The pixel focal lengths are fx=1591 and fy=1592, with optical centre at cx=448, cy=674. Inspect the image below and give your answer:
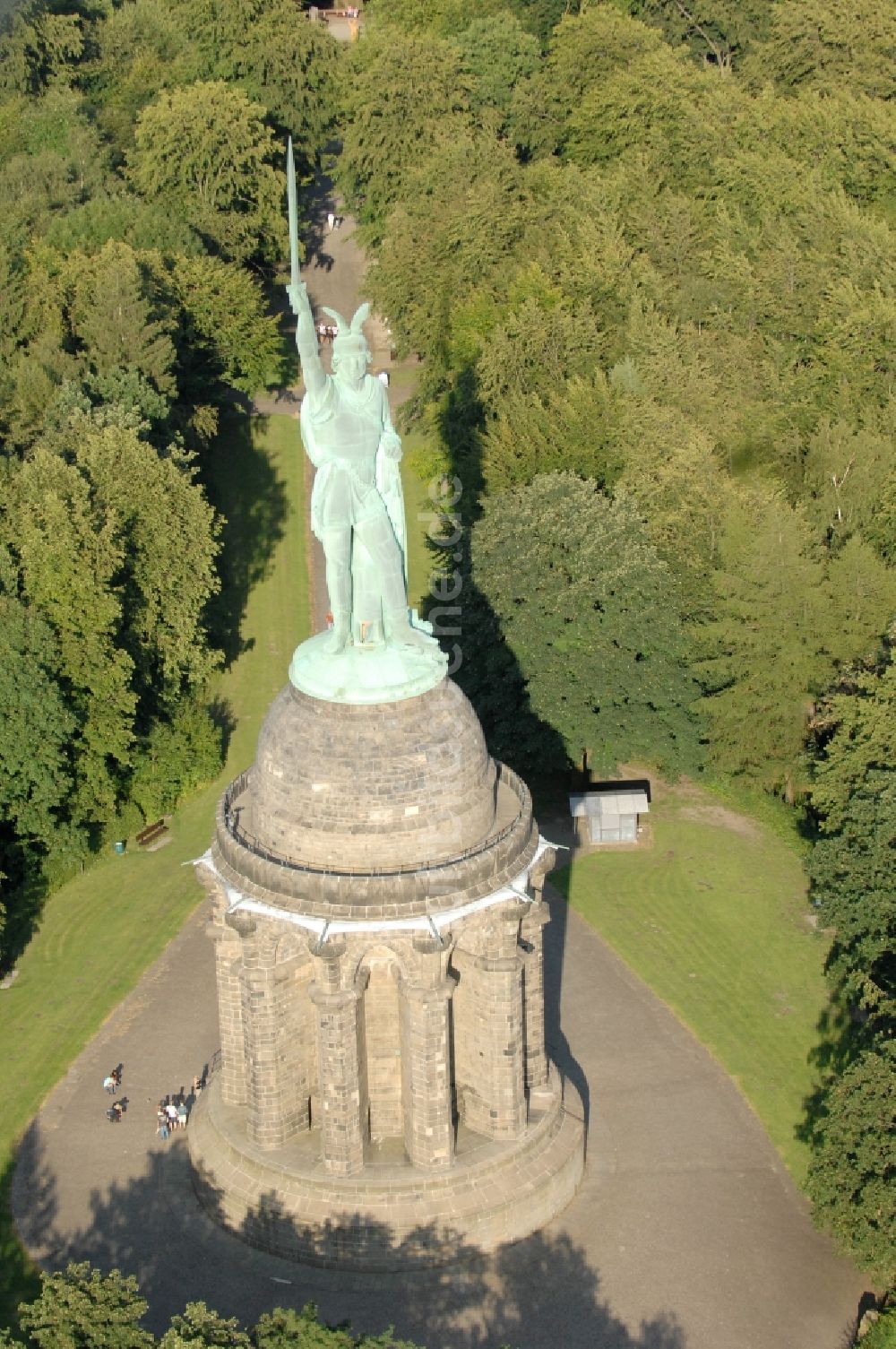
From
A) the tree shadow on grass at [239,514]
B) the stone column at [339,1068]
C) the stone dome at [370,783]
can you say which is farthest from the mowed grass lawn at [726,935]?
the tree shadow on grass at [239,514]

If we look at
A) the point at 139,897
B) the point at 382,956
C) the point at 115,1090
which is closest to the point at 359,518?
the point at 382,956

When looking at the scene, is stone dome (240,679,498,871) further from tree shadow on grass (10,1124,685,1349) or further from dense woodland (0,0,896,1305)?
dense woodland (0,0,896,1305)

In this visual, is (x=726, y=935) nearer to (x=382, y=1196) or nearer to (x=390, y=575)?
(x=382, y=1196)

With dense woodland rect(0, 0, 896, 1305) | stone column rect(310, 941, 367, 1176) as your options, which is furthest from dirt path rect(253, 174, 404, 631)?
stone column rect(310, 941, 367, 1176)

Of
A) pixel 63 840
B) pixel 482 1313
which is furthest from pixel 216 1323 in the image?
pixel 63 840

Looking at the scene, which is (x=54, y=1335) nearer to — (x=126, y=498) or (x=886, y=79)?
(x=126, y=498)

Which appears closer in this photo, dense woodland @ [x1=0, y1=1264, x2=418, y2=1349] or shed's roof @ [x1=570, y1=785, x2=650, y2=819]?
dense woodland @ [x1=0, y1=1264, x2=418, y2=1349]
